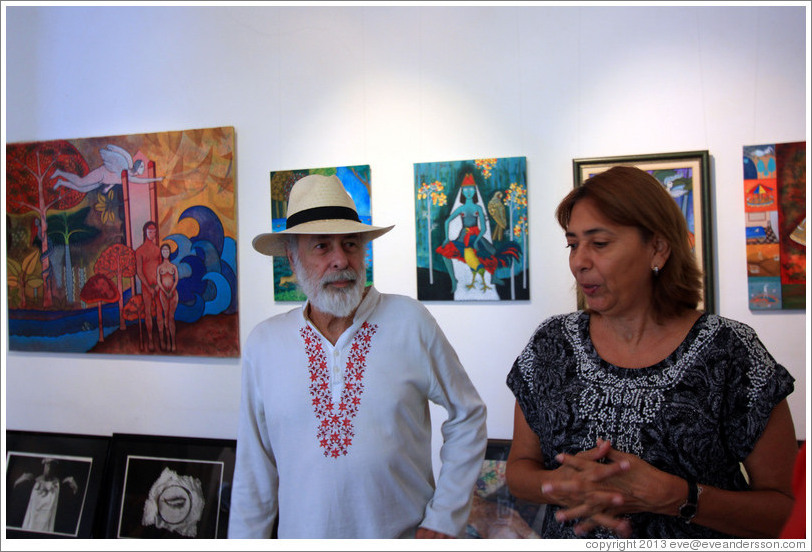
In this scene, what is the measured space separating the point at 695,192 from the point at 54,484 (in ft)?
11.5

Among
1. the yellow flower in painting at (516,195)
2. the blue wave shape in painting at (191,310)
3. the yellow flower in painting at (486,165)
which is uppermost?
the yellow flower in painting at (486,165)

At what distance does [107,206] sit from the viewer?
3330 millimetres

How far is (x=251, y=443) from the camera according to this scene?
178 cm

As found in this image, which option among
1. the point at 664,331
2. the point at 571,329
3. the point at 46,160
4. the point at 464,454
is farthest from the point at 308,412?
the point at 46,160

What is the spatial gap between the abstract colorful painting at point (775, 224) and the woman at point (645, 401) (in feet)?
4.72

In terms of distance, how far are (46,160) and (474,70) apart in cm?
257

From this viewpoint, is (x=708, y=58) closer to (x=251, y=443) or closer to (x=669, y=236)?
(x=669, y=236)

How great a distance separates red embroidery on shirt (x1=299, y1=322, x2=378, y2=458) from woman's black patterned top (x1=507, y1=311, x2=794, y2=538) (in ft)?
1.90

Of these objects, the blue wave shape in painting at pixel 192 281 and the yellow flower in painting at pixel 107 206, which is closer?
the blue wave shape in painting at pixel 192 281

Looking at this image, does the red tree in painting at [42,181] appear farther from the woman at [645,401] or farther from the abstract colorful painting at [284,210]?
the woman at [645,401]

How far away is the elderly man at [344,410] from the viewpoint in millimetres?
1648

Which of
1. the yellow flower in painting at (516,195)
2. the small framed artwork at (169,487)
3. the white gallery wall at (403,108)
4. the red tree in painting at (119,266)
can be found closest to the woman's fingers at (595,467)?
the white gallery wall at (403,108)

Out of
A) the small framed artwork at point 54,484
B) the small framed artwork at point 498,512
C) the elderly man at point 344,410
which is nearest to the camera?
the elderly man at point 344,410

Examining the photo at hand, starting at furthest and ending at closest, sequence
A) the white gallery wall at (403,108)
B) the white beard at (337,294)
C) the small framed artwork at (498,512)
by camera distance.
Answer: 1. the white gallery wall at (403,108)
2. the small framed artwork at (498,512)
3. the white beard at (337,294)
